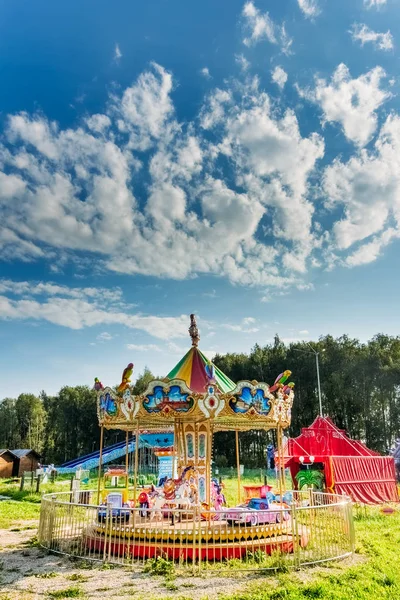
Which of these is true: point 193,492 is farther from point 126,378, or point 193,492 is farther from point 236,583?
point 236,583

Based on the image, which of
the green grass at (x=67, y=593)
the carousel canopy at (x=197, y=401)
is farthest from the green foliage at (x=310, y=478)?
the green grass at (x=67, y=593)

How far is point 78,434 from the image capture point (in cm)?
5466

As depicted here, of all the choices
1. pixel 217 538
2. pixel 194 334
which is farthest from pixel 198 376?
pixel 217 538

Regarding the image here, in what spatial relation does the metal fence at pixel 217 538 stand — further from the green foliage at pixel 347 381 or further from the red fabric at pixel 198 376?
the green foliage at pixel 347 381

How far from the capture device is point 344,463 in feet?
60.2

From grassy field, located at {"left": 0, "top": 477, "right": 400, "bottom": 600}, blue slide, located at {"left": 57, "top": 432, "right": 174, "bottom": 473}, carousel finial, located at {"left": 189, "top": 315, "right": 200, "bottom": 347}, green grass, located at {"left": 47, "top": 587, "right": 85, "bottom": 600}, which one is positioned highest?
carousel finial, located at {"left": 189, "top": 315, "right": 200, "bottom": 347}

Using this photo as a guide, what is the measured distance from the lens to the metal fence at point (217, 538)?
8250 millimetres

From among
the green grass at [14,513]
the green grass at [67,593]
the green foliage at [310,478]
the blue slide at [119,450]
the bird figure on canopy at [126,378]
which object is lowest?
the green grass at [14,513]

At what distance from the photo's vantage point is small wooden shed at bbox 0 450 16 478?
36344mm

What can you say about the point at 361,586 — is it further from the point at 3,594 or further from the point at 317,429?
the point at 317,429

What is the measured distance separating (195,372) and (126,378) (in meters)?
2.22

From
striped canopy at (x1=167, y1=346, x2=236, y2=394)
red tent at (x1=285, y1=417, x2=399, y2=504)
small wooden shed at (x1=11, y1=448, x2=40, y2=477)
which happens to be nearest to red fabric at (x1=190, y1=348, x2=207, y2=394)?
→ striped canopy at (x1=167, y1=346, x2=236, y2=394)

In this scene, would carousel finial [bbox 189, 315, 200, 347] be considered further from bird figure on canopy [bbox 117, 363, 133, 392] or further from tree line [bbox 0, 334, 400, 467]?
tree line [bbox 0, 334, 400, 467]

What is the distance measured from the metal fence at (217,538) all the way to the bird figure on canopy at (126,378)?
2610mm
